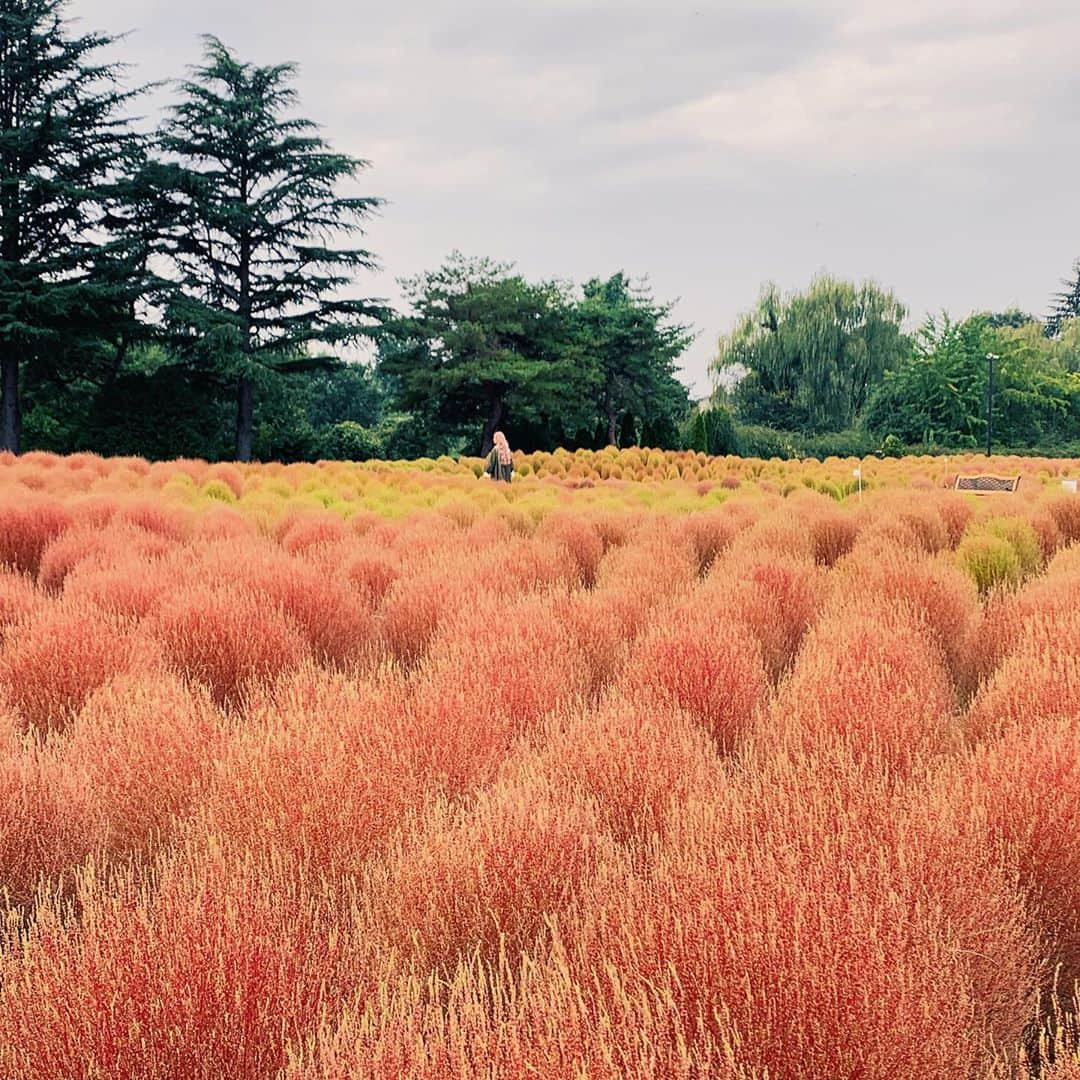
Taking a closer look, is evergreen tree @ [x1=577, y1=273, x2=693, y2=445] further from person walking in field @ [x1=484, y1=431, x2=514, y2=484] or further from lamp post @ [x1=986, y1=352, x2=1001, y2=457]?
person walking in field @ [x1=484, y1=431, x2=514, y2=484]

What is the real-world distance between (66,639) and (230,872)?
2238mm

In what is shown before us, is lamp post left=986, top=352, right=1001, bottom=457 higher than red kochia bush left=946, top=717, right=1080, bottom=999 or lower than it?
higher

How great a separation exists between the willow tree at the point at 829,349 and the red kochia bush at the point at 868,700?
116 ft

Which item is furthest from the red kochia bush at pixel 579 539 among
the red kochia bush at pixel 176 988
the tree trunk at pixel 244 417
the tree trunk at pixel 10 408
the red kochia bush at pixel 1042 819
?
the tree trunk at pixel 10 408

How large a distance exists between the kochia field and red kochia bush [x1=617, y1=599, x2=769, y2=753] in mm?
17

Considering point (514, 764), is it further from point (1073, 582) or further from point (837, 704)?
point (1073, 582)

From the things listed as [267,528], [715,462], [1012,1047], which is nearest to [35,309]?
[715,462]

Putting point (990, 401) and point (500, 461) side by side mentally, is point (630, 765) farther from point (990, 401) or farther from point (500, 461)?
point (990, 401)

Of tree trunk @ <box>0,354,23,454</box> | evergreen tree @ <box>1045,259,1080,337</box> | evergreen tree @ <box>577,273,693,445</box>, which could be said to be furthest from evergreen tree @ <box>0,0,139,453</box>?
evergreen tree @ <box>1045,259,1080,337</box>

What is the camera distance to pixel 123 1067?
147 cm

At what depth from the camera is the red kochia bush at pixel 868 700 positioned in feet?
9.46

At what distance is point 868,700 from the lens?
3.07 metres

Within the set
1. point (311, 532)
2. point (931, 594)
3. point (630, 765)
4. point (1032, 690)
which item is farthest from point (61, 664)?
point (931, 594)

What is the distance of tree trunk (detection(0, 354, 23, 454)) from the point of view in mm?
24125
